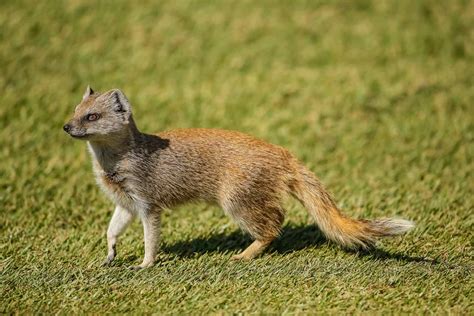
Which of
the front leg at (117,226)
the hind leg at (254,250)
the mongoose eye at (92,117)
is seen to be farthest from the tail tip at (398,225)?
the mongoose eye at (92,117)

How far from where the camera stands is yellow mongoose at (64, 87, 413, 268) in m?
5.38

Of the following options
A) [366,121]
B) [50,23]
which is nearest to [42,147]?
[50,23]

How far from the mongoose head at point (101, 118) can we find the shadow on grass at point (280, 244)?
120 cm

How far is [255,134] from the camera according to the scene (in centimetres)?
853

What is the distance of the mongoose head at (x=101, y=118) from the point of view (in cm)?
524

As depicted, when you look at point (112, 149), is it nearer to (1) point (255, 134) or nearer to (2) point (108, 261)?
(2) point (108, 261)

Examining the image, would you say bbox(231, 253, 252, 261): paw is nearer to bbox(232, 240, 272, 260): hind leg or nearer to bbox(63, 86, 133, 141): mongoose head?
bbox(232, 240, 272, 260): hind leg

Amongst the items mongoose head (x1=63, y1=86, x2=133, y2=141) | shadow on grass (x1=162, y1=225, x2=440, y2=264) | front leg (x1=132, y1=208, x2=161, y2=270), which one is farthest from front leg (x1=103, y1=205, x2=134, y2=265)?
mongoose head (x1=63, y1=86, x2=133, y2=141)

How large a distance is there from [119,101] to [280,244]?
75.9 inches

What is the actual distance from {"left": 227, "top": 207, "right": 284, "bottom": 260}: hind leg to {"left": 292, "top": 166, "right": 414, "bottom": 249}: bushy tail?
273 millimetres

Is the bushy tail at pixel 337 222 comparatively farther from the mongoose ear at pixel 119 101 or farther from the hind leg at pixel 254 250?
the mongoose ear at pixel 119 101

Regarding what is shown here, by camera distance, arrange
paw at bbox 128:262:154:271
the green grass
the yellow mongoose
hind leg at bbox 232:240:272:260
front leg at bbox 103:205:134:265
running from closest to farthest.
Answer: the green grass, paw at bbox 128:262:154:271, the yellow mongoose, hind leg at bbox 232:240:272:260, front leg at bbox 103:205:134:265

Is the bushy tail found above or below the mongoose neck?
below

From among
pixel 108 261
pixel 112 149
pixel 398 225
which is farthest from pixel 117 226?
pixel 398 225
